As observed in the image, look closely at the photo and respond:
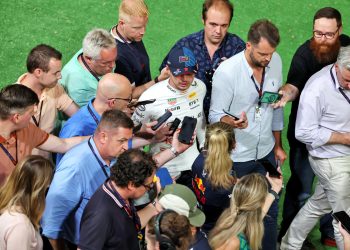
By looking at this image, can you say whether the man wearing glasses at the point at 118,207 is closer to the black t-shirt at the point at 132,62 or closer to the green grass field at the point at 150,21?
the black t-shirt at the point at 132,62

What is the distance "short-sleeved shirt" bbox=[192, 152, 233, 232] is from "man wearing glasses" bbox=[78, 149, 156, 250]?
2.14ft

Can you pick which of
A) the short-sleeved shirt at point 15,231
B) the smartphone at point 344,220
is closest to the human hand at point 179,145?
the smartphone at point 344,220

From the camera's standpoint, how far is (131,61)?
557cm

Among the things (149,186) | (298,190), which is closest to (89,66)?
(149,186)

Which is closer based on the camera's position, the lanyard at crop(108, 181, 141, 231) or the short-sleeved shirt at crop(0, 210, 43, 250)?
the short-sleeved shirt at crop(0, 210, 43, 250)

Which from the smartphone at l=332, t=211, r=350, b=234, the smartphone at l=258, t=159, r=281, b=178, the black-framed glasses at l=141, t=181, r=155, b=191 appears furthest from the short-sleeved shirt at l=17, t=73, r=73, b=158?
the smartphone at l=332, t=211, r=350, b=234

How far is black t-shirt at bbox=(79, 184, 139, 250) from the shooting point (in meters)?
3.65

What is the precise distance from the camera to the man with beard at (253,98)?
4840mm

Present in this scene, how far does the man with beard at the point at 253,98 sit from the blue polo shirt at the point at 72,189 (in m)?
1.29

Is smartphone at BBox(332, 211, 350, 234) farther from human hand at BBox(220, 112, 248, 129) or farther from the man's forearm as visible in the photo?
the man's forearm

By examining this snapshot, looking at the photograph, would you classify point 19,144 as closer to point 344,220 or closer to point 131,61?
point 131,61

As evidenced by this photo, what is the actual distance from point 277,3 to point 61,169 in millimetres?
5476

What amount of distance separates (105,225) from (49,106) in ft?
5.24

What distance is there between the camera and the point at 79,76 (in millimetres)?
5098
